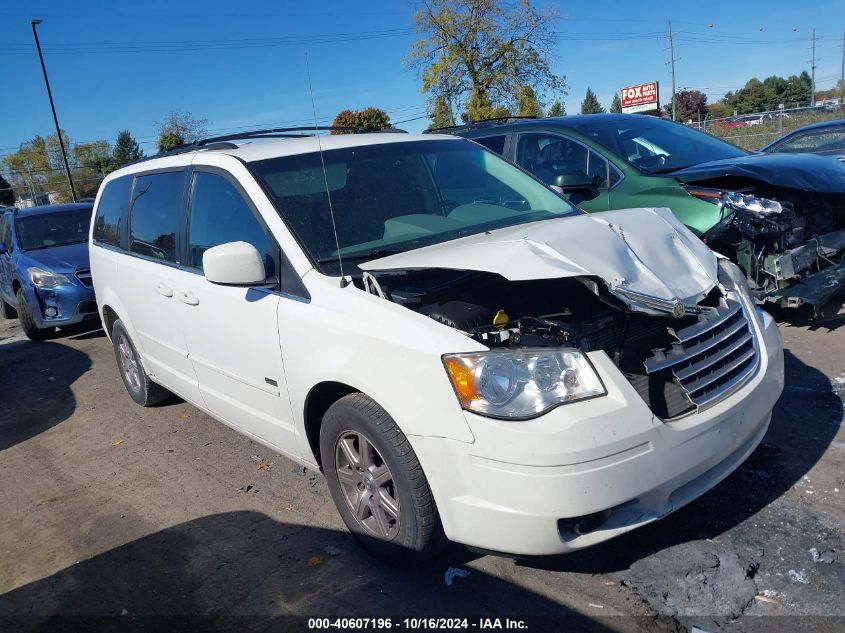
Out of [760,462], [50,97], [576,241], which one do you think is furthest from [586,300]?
[50,97]

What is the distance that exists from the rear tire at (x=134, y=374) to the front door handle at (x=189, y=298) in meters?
1.57

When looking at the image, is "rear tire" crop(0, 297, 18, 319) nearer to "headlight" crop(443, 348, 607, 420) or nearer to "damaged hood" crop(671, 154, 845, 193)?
"damaged hood" crop(671, 154, 845, 193)

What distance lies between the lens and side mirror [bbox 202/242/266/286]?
3217mm

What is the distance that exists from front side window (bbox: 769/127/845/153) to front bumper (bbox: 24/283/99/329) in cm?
1004

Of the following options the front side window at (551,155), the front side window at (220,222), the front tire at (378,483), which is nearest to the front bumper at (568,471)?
the front tire at (378,483)

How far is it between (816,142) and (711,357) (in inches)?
365

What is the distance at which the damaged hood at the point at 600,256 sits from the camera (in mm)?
2770

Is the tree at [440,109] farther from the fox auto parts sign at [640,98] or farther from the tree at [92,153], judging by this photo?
the tree at [92,153]

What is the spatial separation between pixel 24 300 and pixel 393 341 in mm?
8377

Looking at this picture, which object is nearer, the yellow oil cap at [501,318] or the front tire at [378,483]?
the front tire at [378,483]

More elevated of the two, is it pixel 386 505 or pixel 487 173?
pixel 487 173

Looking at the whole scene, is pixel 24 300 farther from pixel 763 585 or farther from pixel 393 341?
pixel 763 585

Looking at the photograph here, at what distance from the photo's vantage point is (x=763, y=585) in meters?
2.75

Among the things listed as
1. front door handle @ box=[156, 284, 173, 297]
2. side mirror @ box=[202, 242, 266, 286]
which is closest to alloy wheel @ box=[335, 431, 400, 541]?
side mirror @ box=[202, 242, 266, 286]
